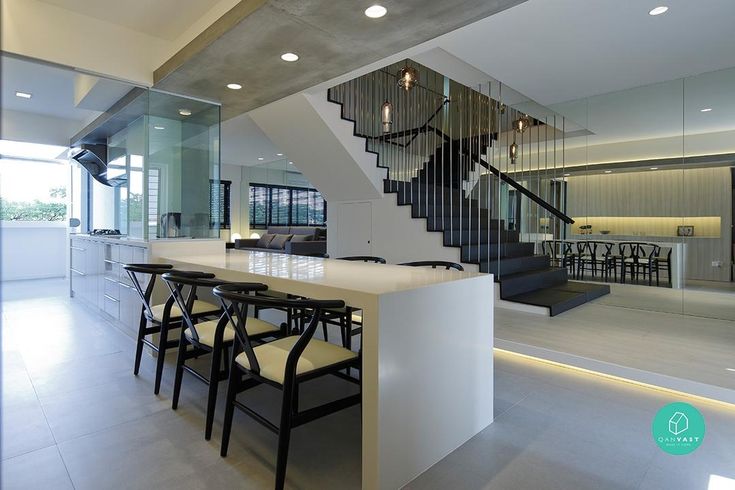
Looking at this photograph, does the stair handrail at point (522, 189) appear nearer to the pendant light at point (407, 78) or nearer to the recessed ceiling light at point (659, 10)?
the pendant light at point (407, 78)

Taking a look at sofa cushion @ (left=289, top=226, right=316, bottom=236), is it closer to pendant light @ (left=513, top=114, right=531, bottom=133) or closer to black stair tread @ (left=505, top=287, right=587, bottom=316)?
pendant light @ (left=513, top=114, right=531, bottom=133)

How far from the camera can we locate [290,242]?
8664 mm

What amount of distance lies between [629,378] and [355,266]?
2070mm

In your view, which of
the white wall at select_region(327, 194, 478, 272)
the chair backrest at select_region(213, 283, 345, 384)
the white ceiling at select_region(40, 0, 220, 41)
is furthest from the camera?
the white wall at select_region(327, 194, 478, 272)

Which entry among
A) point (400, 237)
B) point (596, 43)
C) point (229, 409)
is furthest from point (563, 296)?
point (229, 409)

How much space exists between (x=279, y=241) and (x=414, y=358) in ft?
29.1

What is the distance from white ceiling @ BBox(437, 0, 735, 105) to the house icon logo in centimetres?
309

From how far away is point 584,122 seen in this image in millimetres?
6055

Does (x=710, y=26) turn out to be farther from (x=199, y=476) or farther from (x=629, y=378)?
(x=199, y=476)

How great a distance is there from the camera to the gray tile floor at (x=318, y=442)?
180 centimetres

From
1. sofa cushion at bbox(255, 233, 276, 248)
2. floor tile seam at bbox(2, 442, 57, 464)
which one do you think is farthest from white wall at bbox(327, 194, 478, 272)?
sofa cushion at bbox(255, 233, 276, 248)

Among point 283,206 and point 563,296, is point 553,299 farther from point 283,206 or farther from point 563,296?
point 283,206

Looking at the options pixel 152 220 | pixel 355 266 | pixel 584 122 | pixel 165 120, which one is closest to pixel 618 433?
pixel 355 266

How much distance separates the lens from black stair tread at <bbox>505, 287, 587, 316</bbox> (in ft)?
14.3
